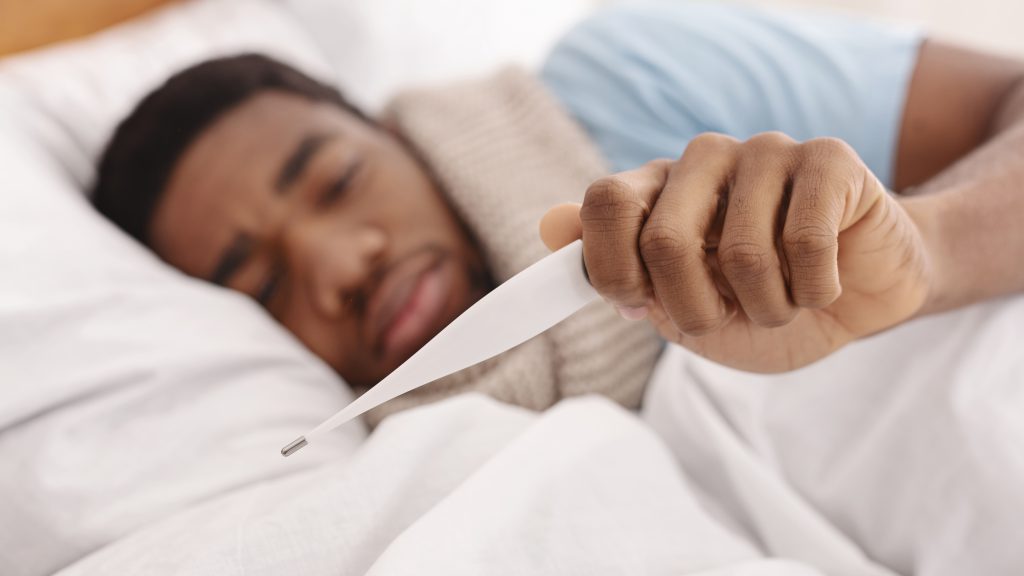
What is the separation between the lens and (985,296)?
498 mm

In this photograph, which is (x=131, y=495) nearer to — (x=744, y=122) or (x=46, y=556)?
(x=46, y=556)

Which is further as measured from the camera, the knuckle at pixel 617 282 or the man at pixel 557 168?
the man at pixel 557 168

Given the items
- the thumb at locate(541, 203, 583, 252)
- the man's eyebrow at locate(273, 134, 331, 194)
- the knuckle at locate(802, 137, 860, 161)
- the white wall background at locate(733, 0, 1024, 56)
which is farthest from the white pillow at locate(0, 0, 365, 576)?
the white wall background at locate(733, 0, 1024, 56)

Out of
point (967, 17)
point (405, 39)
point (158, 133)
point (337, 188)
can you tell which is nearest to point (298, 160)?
point (337, 188)

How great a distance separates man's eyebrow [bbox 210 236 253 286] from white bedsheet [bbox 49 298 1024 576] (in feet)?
0.81

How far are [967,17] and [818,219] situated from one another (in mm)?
1329

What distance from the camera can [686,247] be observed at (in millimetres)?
313

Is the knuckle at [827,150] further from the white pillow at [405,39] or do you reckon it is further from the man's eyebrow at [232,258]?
the white pillow at [405,39]

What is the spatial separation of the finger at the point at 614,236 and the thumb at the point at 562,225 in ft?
0.10

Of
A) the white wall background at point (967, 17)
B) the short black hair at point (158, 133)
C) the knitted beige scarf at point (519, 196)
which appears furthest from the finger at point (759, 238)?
the white wall background at point (967, 17)

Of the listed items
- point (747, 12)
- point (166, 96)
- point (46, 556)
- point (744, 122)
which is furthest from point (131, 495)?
point (747, 12)

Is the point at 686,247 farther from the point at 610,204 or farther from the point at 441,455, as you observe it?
the point at 441,455

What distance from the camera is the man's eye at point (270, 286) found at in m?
0.67

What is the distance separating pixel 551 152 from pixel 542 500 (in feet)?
1.42
